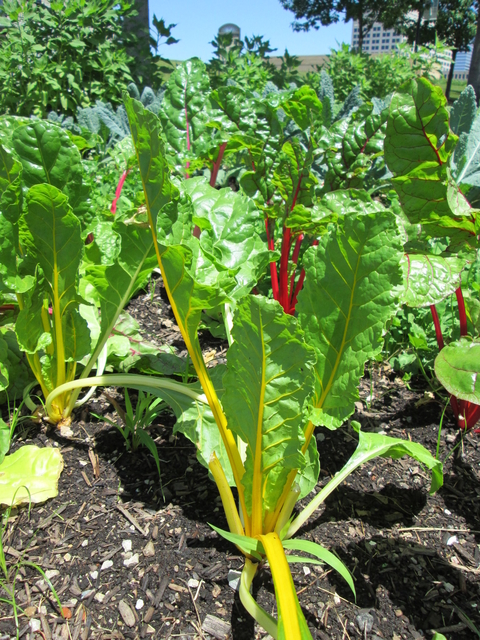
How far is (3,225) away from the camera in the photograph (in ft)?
4.34

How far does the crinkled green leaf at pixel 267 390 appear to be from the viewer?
35.8 inches

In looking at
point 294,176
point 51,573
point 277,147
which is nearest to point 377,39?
point 277,147

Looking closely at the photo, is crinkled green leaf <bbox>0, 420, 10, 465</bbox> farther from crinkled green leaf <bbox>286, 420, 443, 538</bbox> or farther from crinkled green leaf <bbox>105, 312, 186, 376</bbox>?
crinkled green leaf <bbox>286, 420, 443, 538</bbox>

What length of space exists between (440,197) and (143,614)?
134 centimetres

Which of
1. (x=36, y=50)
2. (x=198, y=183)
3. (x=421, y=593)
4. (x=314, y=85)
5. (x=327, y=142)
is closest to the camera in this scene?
(x=421, y=593)

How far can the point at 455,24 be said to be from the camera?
73.7ft

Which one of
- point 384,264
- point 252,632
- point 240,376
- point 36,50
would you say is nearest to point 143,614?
point 252,632

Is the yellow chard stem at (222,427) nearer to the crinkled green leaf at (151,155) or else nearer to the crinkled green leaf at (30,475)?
the crinkled green leaf at (151,155)

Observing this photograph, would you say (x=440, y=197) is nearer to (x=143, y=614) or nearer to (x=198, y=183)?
(x=198, y=183)

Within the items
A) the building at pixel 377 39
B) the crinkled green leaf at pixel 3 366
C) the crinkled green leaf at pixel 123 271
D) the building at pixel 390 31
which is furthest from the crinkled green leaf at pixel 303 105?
the building at pixel 377 39

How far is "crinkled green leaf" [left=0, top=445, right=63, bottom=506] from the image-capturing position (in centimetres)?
128

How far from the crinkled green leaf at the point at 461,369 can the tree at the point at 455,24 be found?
2469cm

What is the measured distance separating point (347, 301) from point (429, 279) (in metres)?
0.44

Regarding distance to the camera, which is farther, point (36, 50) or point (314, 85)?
point (314, 85)
